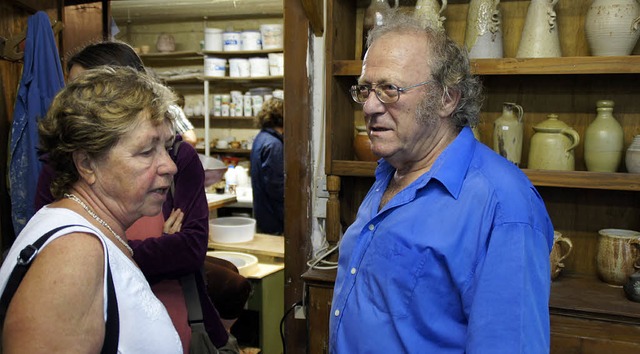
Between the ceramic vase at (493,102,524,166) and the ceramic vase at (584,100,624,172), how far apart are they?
24 centimetres

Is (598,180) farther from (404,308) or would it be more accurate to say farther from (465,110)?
(404,308)

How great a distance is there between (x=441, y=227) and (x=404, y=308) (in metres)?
0.18

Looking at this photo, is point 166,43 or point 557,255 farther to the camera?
point 166,43

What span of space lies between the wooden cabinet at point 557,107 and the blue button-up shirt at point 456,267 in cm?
84

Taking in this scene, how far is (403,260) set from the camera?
3.49 feet

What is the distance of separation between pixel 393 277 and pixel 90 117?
654 mm

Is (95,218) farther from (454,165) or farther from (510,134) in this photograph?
(510,134)

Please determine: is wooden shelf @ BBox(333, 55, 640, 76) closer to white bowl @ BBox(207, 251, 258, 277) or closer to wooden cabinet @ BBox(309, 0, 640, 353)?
wooden cabinet @ BBox(309, 0, 640, 353)

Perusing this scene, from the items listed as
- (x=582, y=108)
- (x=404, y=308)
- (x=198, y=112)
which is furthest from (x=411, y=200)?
(x=198, y=112)

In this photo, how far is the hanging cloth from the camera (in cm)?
217

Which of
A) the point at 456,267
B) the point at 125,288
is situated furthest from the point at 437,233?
the point at 125,288

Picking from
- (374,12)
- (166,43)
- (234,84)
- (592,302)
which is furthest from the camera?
(166,43)

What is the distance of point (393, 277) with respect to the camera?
107 cm

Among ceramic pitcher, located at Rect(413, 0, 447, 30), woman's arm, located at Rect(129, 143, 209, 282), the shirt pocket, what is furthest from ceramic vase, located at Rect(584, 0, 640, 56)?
woman's arm, located at Rect(129, 143, 209, 282)
